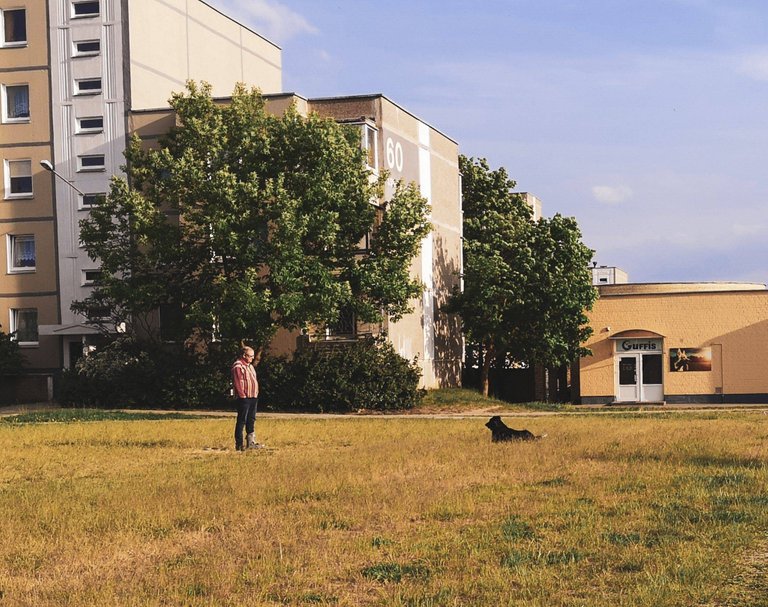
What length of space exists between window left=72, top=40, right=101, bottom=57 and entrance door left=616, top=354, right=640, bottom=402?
2568 centimetres

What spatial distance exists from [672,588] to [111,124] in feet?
146

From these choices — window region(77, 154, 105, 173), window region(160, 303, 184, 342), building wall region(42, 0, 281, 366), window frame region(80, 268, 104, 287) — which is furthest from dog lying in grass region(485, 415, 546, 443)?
window region(77, 154, 105, 173)

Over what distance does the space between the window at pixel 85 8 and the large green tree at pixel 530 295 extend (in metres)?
18.6

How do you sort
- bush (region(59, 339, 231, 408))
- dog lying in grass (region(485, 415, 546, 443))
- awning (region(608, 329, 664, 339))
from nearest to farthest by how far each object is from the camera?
1. dog lying in grass (region(485, 415, 546, 443))
2. bush (region(59, 339, 231, 408))
3. awning (region(608, 329, 664, 339))

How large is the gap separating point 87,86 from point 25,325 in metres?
10.3

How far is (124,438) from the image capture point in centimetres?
2442

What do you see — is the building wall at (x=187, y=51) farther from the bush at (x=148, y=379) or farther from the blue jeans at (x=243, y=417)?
the blue jeans at (x=243, y=417)

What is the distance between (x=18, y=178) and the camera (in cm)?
5059

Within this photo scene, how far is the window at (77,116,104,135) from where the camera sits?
162 feet

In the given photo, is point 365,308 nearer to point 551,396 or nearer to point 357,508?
point 551,396

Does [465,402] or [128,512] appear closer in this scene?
[128,512]

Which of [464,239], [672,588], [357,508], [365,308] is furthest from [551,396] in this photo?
[672,588]

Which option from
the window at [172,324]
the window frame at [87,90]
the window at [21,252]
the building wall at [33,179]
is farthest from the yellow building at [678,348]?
the window at [21,252]

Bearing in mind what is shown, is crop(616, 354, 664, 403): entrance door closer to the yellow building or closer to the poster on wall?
the yellow building
